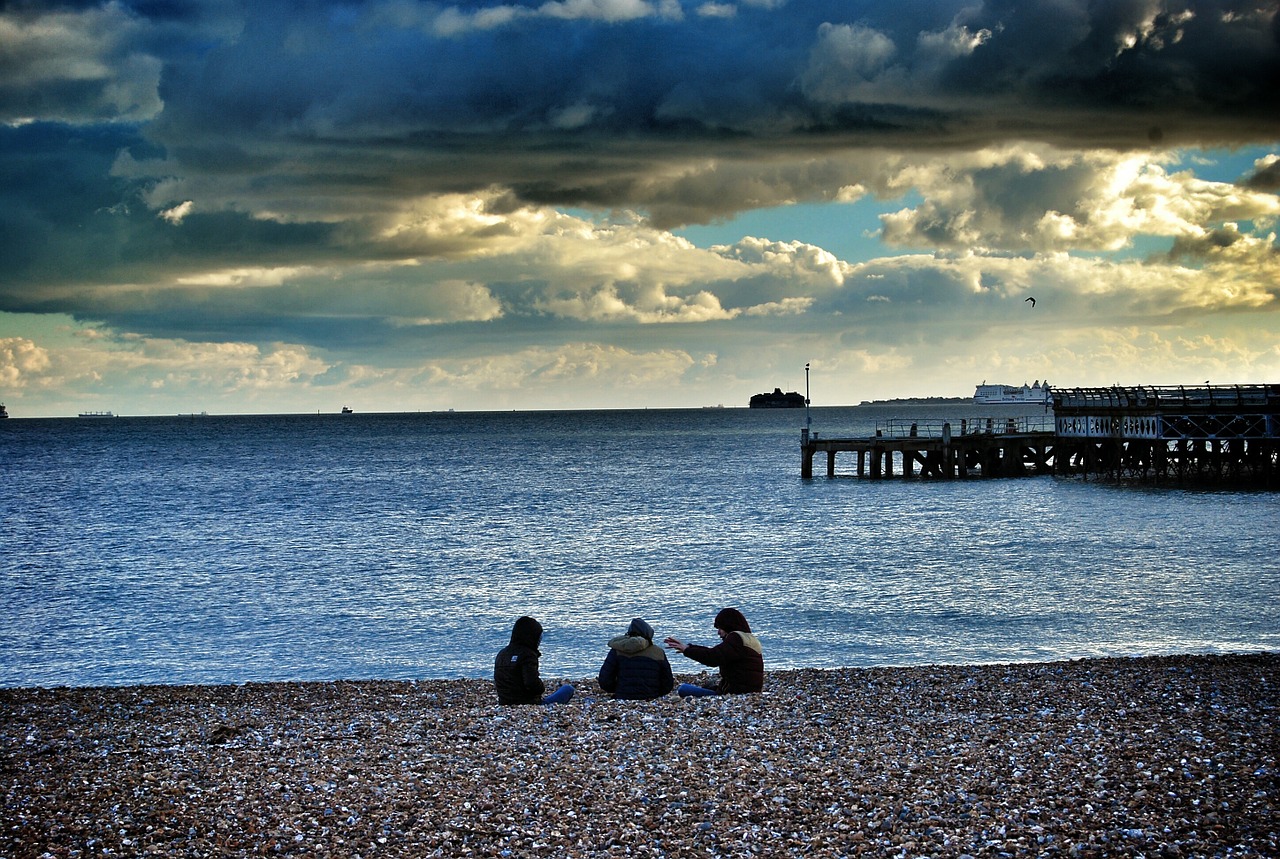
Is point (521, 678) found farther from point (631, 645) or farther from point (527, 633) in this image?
point (631, 645)

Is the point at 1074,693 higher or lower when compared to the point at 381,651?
higher

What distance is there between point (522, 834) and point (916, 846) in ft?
10.4

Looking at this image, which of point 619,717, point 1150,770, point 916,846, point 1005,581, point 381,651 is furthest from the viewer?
point 1005,581

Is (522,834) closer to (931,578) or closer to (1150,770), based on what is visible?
(1150,770)

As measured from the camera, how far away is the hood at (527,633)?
13.2 meters

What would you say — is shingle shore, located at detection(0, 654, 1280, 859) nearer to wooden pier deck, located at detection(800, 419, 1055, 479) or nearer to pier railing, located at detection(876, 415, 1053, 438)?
pier railing, located at detection(876, 415, 1053, 438)

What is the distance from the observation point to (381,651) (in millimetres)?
22422

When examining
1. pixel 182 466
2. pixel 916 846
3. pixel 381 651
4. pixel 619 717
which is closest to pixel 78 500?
pixel 182 466

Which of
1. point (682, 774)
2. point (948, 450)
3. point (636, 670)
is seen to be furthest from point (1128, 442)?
point (682, 774)

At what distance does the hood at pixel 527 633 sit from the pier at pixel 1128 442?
5196cm

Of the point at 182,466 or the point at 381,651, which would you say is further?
the point at 182,466

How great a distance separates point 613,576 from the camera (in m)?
31.9

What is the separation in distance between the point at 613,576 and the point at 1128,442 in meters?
45.3

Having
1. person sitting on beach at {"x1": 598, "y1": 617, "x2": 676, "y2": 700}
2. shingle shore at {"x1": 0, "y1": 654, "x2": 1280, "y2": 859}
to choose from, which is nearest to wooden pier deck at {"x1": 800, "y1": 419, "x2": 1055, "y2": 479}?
shingle shore at {"x1": 0, "y1": 654, "x2": 1280, "y2": 859}
